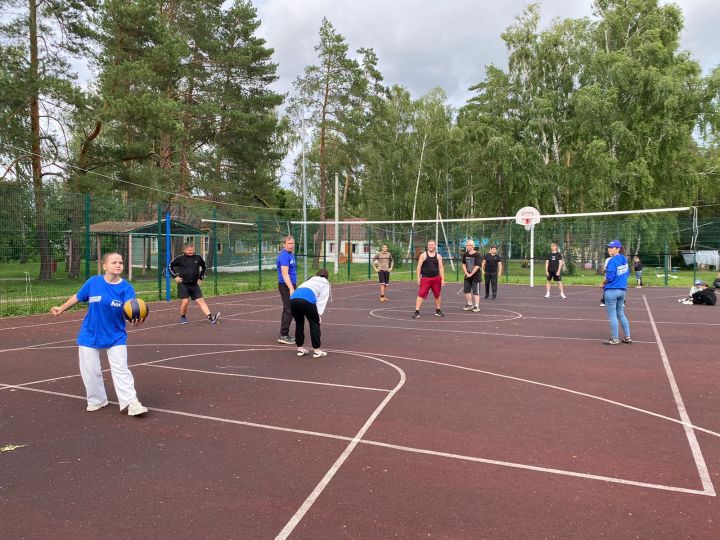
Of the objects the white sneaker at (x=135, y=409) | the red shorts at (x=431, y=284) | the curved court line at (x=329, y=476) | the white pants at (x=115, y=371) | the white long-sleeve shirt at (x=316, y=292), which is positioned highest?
the white long-sleeve shirt at (x=316, y=292)

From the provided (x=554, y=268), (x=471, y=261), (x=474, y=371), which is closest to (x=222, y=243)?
Result: (x=471, y=261)

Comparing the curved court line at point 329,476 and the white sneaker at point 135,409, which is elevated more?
the white sneaker at point 135,409

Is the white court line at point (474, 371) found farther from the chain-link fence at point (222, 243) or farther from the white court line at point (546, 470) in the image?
the chain-link fence at point (222, 243)

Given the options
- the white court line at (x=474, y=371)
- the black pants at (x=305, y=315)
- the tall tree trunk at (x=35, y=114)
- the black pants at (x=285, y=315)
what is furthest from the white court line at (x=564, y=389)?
the tall tree trunk at (x=35, y=114)

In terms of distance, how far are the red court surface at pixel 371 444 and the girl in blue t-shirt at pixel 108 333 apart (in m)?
0.29

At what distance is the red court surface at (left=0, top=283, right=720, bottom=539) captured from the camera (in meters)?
3.25

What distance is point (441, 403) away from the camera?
568cm

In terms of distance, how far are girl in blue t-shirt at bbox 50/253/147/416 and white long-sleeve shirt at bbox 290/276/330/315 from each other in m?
2.87

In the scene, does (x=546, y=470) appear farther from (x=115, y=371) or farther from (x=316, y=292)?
(x=316, y=292)

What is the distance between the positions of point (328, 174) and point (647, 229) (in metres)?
24.5

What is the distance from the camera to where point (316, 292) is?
7.91 meters

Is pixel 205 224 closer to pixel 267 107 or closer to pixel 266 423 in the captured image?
pixel 267 107

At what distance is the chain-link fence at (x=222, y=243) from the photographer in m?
15.2

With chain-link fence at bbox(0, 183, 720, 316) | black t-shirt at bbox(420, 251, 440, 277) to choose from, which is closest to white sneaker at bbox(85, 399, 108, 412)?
black t-shirt at bbox(420, 251, 440, 277)
